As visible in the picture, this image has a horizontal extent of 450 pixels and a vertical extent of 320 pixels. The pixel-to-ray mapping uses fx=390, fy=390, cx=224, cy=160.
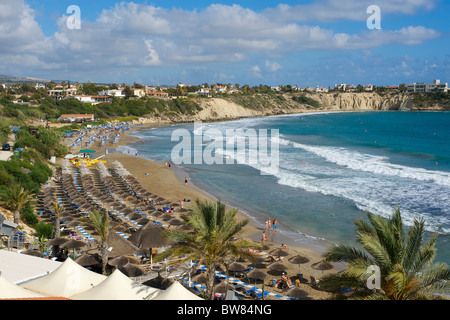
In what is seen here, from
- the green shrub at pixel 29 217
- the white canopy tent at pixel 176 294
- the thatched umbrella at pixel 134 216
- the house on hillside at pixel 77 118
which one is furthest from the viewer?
the house on hillside at pixel 77 118

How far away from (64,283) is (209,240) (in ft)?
12.9

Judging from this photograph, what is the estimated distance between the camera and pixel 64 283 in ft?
33.1

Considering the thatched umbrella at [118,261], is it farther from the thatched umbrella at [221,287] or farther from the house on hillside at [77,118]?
the house on hillside at [77,118]

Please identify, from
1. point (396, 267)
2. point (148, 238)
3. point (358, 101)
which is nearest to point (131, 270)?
point (148, 238)

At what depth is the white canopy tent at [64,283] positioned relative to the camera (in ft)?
32.6

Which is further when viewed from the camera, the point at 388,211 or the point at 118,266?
the point at 388,211

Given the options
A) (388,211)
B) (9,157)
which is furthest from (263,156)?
(9,157)

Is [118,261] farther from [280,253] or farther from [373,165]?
[373,165]

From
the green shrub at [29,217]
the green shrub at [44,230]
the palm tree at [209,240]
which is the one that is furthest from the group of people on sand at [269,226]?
the green shrub at [29,217]

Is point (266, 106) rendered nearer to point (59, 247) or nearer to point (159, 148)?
point (159, 148)

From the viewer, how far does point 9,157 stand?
29922mm

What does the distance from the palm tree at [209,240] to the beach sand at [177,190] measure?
129cm

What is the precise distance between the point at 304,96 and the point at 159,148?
140 m

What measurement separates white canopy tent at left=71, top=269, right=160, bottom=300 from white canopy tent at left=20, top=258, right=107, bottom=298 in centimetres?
30
